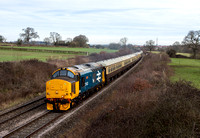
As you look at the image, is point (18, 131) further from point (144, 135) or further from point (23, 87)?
point (23, 87)

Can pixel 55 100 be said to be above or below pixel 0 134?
above

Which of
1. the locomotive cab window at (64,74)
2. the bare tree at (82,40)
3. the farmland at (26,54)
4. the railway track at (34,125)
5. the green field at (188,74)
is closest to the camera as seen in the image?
the railway track at (34,125)

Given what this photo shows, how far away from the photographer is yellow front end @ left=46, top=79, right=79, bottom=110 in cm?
1372

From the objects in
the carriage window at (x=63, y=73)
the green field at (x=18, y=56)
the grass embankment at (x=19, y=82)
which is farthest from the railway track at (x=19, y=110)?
the green field at (x=18, y=56)

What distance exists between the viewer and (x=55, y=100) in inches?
553

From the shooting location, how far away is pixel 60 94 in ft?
45.5

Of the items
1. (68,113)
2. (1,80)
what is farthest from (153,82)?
(1,80)

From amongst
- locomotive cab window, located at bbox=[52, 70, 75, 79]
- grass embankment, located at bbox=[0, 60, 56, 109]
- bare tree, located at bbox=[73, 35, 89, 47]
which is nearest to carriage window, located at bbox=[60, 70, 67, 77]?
locomotive cab window, located at bbox=[52, 70, 75, 79]

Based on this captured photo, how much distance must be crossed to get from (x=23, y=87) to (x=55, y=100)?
881 cm

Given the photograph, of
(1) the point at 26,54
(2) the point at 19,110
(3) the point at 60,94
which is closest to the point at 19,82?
(2) the point at 19,110

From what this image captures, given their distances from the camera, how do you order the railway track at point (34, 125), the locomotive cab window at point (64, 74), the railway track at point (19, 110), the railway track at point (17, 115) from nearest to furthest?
the railway track at point (34, 125) → the railway track at point (17, 115) → the railway track at point (19, 110) → the locomotive cab window at point (64, 74)

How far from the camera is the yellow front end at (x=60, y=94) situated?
540 inches

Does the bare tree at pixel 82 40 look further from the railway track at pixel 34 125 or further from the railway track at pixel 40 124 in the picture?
the railway track at pixel 34 125

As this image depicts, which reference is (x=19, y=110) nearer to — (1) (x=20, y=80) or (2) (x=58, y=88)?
(2) (x=58, y=88)
